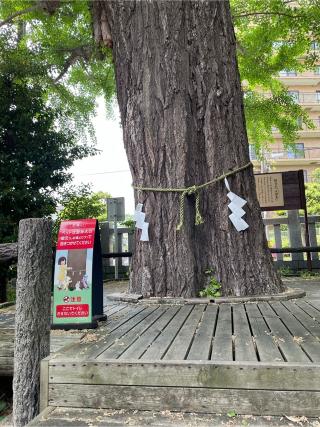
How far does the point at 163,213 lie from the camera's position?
404cm

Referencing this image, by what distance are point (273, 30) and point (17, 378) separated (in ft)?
30.7

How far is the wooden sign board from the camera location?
727 centimetres

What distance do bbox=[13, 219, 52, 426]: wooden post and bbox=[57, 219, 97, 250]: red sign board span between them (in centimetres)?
51

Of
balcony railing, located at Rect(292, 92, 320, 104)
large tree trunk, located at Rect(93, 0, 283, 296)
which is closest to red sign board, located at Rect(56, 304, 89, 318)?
large tree trunk, located at Rect(93, 0, 283, 296)

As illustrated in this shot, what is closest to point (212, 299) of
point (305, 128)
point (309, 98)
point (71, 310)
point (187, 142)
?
point (71, 310)

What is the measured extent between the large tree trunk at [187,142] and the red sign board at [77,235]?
117cm

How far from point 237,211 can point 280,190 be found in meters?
3.69

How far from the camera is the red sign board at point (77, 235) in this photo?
9.46ft

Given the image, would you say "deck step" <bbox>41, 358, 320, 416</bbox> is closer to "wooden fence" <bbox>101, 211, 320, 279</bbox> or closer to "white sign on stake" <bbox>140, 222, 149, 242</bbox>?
"white sign on stake" <bbox>140, 222, 149, 242</bbox>

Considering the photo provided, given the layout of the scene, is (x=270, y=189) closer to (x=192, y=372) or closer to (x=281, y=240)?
(x=281, y=240)

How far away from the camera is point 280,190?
731 cm

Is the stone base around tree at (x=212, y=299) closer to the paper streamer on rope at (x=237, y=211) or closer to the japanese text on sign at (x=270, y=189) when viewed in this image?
the paper streamer on rope at (x=237, y=211)

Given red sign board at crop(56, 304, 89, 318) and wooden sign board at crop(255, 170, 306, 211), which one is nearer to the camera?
red sign board at crop(56, 304, 89, 318)

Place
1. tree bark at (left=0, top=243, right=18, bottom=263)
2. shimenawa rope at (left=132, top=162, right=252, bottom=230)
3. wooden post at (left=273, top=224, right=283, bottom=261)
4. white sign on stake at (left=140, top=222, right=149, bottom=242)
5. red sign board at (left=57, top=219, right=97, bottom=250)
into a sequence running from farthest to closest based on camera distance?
wooden post at (left=273, top=224, right=283, bottom=261) → white sign on stake at (left=140, top=222, right=149, bottom=242) → shimenawa rope at (left=132, top=162, right=252, bottom=230) → tree bark at (left=0, top=243, right=18, bottom=263) → red sign board at (left=57, top=219, right=97, bottom=250)
